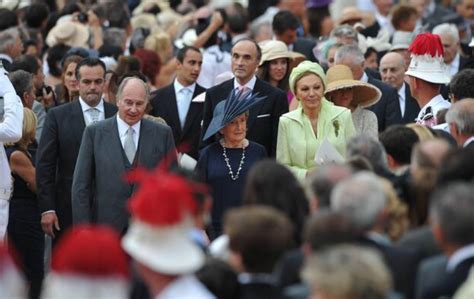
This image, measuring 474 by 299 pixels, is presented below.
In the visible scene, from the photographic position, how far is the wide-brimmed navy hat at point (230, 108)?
11.5 meters

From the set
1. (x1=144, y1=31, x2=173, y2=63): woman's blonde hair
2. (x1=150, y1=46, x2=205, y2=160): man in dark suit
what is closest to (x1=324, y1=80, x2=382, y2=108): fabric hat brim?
(x1=150, y1=46, x2=205, y2=160): man in dark suit

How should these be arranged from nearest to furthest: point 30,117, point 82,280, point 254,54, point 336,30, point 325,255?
point 82,280 < point 325,255 < point 30,117 < point 254,54 < point 336,30

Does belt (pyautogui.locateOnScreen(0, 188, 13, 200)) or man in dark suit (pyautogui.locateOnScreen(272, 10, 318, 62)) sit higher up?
man in dark suit (pyautogui.locateOnScreen(272, 10, 318, 62))

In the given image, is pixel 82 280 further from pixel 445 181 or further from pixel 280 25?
pixel 280 25

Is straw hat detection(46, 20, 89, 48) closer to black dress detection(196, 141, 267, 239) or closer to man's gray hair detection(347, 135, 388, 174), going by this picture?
black dress detection(196, 141, 267, 239)

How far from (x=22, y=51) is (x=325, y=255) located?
10.4m

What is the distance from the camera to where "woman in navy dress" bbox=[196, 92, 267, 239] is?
1149 cm

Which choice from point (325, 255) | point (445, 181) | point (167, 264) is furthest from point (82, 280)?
point (445, 181)

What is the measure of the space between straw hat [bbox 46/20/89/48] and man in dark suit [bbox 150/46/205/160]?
3.16 metres

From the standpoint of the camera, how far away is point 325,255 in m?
6.35

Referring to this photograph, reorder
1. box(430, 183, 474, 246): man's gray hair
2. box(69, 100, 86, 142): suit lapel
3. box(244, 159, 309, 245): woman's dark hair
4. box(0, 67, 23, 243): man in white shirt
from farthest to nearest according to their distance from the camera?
box(69, 100, 86, 142): suit lapel
box(0, 67, 23, 243): man in white shirt
box(244, 159, 309, 245): woman's dark hair
box(430, 183, 474, 246): man's gray hair

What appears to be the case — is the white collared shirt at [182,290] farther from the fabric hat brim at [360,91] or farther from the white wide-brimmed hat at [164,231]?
the fabric hat brim at [360,91]

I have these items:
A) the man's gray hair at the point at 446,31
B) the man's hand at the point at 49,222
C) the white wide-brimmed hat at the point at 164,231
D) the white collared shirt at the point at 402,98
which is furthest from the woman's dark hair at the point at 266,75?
the white wide-brimmed hat at the point at 164,231

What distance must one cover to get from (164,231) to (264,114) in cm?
638
